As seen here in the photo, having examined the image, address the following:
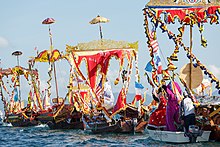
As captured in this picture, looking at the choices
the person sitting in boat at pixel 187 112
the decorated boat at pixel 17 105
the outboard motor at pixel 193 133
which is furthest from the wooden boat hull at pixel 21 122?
the outboard motor at pixel 193 133

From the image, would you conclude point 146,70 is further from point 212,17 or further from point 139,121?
point 139,121

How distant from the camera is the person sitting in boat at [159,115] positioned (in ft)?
90.0

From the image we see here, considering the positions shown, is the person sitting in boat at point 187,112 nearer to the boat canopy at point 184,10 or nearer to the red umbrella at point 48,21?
the boat canopy at point 184,10

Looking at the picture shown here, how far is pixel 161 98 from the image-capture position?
91.5 ft

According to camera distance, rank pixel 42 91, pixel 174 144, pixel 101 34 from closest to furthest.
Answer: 1. pixel 174 144
2. pixel 101 34
3. pixel 42 91

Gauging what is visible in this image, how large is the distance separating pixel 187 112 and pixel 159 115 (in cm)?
269

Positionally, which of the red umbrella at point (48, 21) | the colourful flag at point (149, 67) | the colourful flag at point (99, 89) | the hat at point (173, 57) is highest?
the red umbrella at point (48, 21)

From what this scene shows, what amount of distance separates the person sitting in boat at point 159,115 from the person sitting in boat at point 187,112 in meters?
2.02

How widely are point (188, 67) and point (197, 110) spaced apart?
2891mm

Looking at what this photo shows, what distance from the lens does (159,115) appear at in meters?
27.8

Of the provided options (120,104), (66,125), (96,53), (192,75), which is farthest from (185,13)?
(66,125)

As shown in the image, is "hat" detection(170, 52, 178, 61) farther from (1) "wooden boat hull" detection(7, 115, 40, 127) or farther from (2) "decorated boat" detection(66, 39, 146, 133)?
(1) "wooden boat hull" detection(7, 115, 40, 127)

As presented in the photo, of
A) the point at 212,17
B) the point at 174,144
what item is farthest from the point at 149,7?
the point at 174,144

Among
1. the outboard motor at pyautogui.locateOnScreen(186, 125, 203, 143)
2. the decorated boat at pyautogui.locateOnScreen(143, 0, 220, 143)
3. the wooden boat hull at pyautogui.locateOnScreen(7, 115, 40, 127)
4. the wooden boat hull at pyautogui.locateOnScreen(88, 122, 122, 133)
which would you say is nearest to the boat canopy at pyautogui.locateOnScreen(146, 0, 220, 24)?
the decorated boat at pyautogui.locateOnScreen(143, 0, 220, 143)
